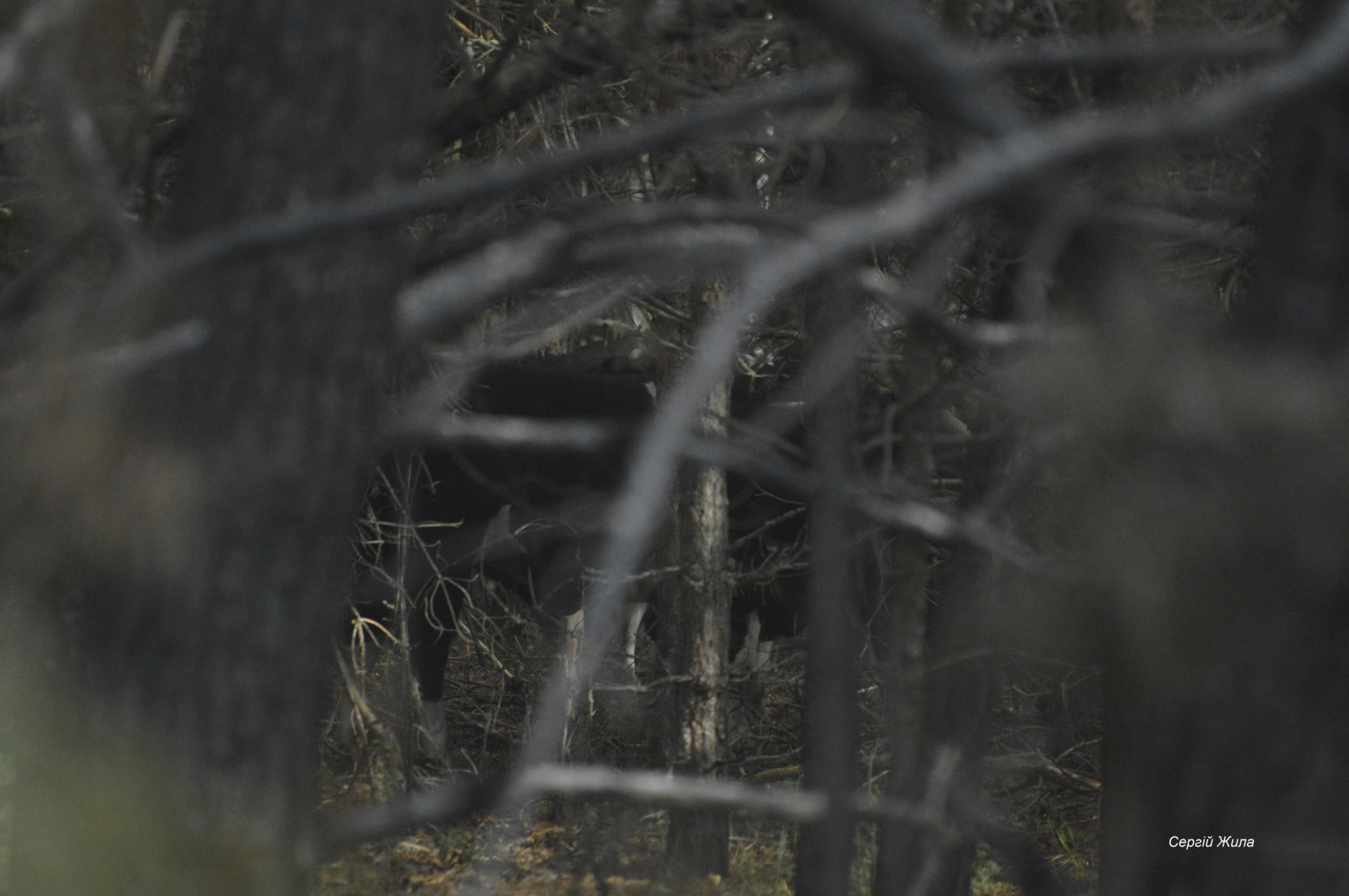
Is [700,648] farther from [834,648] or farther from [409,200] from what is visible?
[409,200]

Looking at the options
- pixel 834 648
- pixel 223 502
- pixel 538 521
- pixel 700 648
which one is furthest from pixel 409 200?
pixel 538 521

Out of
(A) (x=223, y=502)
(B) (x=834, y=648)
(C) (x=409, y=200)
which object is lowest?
(B) (x=834, y=648)

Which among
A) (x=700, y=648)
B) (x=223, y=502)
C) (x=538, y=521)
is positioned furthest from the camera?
(x=538, y=521)

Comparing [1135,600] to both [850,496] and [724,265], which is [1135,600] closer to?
[850,496]

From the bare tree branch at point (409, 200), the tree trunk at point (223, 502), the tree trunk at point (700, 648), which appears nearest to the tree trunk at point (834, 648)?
the bare tree branch at point (409, 200)

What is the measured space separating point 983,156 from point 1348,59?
25.6 inches

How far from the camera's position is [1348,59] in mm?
1876

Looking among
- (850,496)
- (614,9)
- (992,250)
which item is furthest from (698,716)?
(850,496)

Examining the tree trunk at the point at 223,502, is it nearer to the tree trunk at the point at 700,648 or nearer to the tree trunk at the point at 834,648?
the tree trunk at the point at 834,648

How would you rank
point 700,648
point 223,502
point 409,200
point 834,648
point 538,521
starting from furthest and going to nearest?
1. point 538,521
2. point 700,648
3. point 834,648
4. point 223,502
5. point 409,200

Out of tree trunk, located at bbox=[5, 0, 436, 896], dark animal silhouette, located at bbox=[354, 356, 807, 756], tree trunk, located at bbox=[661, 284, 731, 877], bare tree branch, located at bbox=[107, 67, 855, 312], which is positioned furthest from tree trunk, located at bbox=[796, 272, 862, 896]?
dark animal silhouette, located at bbox=[354, 356, 807, 756]

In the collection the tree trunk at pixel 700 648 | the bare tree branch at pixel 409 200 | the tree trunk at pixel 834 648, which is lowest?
the tree trunk at pixel 700 648

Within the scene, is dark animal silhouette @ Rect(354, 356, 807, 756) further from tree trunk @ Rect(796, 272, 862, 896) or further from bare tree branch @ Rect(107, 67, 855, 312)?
bare tree branch @ Rect(107, 67, 855, 312)

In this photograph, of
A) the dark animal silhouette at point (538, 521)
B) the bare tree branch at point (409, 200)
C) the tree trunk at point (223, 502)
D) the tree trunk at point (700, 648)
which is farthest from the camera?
the dark animal silhouette at point (538, 521)
